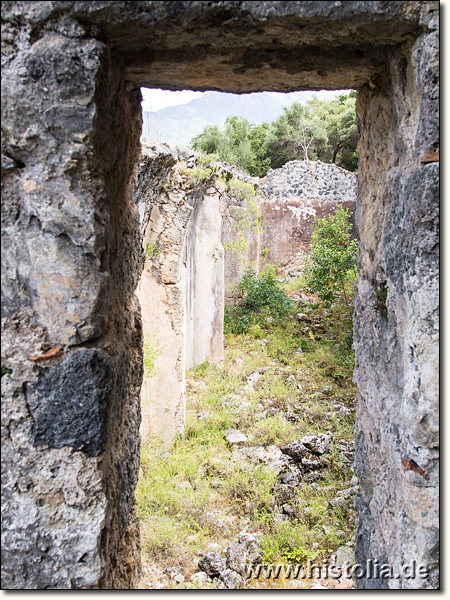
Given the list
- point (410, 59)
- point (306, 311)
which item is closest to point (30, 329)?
point (410, 59)

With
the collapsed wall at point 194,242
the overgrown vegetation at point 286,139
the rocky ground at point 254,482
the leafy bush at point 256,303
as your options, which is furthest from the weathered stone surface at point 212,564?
the overgrown vegetation at point 286,139

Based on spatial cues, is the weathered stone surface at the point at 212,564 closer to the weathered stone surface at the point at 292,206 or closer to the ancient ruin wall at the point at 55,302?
the ancient ruin wall at the point at 55,302

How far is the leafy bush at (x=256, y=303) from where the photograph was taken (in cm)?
921

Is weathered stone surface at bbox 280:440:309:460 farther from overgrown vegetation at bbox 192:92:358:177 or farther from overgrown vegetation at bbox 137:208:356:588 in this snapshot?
overgrown vegetation at bbox 192:92:358:177

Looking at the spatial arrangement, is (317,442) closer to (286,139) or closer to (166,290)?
(166,290)

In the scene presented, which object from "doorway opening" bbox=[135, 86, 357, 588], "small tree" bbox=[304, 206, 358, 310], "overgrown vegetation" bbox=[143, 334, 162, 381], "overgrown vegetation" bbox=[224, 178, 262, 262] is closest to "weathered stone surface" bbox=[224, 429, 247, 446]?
"doorway opening" bbox=[135, 86, 357, 588]

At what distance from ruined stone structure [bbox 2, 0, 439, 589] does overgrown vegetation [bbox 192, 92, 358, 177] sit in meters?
16.5

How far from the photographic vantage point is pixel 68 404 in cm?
141

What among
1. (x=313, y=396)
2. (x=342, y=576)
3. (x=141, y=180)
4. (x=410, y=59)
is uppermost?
(x=141, y=180)

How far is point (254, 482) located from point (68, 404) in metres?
3.05

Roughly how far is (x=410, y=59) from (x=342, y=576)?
9.95 feet

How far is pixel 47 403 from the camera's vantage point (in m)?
1.41

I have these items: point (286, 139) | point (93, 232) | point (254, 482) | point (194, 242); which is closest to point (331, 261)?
point (194, 242)

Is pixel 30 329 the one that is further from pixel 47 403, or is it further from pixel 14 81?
pixel 14 81
